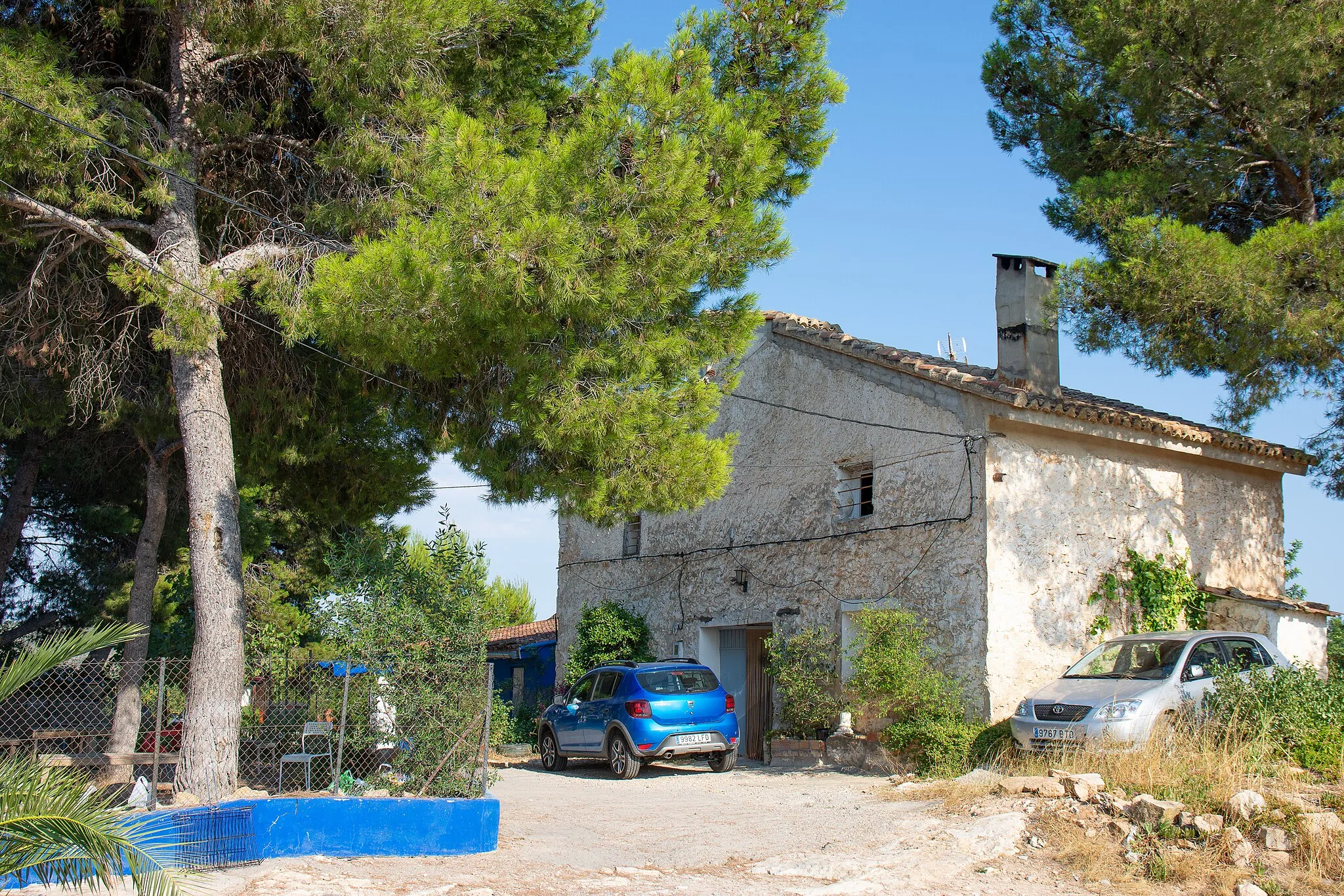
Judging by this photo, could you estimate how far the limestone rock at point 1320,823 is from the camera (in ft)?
25.8

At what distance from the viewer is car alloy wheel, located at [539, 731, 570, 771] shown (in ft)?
50.7

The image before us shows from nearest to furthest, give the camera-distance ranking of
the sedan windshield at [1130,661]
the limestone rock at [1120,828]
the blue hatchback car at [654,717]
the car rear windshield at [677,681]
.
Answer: the limestone rock at [1120,828], the sedan windshield at [1130,661], the blue hatchback car at [654,717], the car rear windshield at [677,681]

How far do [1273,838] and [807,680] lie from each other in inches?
284

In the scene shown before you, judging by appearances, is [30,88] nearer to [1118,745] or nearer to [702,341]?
[702,341]

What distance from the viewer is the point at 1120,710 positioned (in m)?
10.6

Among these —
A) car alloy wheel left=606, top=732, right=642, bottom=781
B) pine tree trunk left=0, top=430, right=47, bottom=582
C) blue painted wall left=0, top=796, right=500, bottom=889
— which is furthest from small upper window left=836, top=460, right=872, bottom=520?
pine tree trunk left=0, top=430, right=47, bottom=582

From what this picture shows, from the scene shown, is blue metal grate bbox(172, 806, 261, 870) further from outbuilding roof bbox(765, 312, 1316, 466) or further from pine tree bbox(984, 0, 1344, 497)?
pine tree bbox(984, 0, 1344, 497)

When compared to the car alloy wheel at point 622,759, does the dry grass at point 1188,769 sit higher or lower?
higher

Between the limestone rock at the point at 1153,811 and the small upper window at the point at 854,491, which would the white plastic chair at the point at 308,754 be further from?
the small upper window at the point at 854,491

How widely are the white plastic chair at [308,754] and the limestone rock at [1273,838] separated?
23.8 ft

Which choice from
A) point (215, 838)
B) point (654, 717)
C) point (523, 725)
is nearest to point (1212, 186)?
point (654, 717)

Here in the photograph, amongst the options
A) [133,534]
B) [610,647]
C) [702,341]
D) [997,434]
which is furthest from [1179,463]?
[133,534]

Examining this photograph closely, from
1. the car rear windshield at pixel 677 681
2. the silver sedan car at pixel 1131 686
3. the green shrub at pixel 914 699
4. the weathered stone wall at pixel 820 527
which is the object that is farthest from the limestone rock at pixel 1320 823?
the car rear windshield at pixel 677 681

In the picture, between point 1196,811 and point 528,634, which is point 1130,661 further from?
point 528,634
